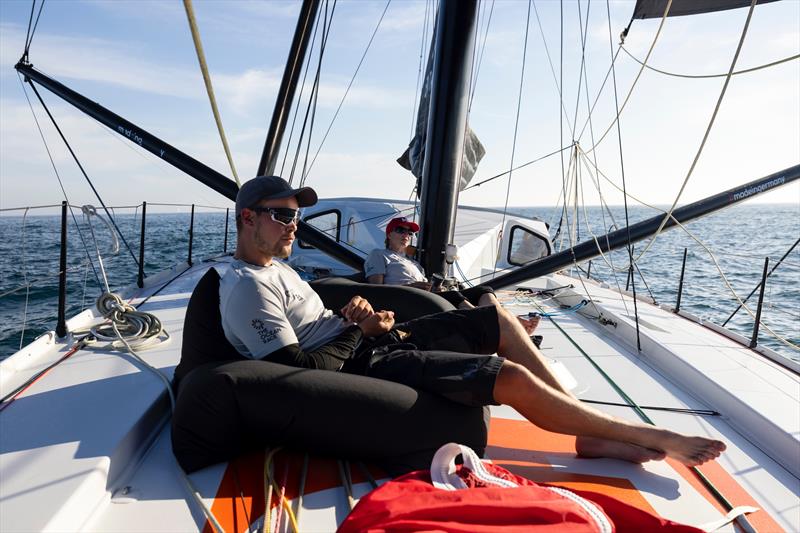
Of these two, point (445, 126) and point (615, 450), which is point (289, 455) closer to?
point (615, 450)

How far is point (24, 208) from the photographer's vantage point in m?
3.32

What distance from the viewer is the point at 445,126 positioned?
4.42m

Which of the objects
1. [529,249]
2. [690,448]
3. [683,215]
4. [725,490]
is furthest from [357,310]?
[529,249]

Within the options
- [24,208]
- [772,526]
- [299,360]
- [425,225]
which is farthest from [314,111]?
[772,526]

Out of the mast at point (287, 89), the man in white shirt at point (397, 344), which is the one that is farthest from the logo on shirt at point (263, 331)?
the mast at point (287, 89)

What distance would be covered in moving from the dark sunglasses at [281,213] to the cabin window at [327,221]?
5396 millimetres

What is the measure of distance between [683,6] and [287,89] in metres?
5.63

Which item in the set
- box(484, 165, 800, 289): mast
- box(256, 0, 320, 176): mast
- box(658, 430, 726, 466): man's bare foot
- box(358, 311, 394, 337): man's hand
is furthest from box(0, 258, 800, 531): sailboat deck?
box(256, 0, 320, 176): mast

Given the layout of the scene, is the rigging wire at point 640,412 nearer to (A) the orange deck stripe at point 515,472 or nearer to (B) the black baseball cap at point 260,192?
(A) the orange deck stripe at point 515,472

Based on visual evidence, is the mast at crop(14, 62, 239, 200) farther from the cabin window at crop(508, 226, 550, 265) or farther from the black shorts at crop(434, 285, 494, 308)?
the cabin window at crop(508, 226, 550, 265)

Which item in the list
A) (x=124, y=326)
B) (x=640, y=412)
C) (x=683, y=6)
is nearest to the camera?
(x=640, y=412)

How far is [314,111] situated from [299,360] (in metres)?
4.22

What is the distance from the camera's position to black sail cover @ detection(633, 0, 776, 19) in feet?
22.7

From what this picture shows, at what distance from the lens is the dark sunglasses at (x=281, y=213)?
2445mm
